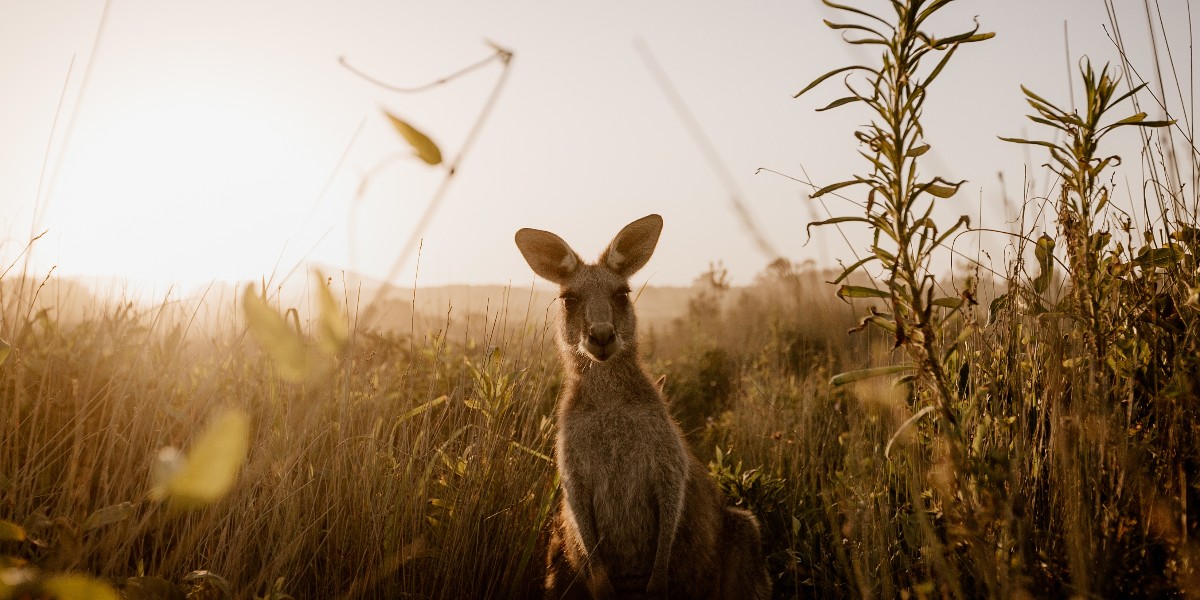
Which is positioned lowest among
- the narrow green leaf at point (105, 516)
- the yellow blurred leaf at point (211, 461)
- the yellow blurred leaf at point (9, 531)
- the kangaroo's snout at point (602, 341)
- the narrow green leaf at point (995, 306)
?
the narrow green leaf at point (105, 516)

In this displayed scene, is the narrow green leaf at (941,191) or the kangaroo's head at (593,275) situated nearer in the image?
the narrow green leaf at (941,191)

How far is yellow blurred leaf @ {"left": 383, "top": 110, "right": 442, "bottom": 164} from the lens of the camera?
2.67ft

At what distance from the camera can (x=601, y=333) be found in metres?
4.19

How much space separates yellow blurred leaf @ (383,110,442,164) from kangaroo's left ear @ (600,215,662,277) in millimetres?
3943

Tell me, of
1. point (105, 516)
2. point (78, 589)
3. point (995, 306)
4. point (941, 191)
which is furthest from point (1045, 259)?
point (105, 516)

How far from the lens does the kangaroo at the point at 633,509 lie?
4.11 metres

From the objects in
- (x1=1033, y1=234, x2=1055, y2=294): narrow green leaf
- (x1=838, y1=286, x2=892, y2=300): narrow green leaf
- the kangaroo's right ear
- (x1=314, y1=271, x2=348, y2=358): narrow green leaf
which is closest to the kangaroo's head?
the kangaroo's right ear

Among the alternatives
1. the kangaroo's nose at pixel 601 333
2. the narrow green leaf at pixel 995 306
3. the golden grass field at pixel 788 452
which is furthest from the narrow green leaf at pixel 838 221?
the kangaroo's nose at pixel 601 333

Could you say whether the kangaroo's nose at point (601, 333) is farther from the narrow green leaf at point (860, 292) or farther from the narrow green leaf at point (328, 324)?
the narrow green leaf at point (328, 324)

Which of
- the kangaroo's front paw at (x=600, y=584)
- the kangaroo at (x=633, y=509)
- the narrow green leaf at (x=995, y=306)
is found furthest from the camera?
the kangaroo at (x=633, y=509)

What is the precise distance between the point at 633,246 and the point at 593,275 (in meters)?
0.34

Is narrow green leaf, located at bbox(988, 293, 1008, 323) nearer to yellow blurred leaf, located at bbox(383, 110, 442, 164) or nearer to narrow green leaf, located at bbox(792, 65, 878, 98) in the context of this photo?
narrow green leaf, located at bbox(792, 65, 878, 98)

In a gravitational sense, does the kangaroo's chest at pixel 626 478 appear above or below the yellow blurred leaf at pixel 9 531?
below

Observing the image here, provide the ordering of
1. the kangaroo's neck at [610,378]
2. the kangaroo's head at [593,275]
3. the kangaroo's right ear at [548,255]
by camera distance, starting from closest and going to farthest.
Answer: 1. the kangaroo's neck at [610,378]
2. the kangaroo's head at [593,275]
3. the kangaroo's right ear at [548,255]
